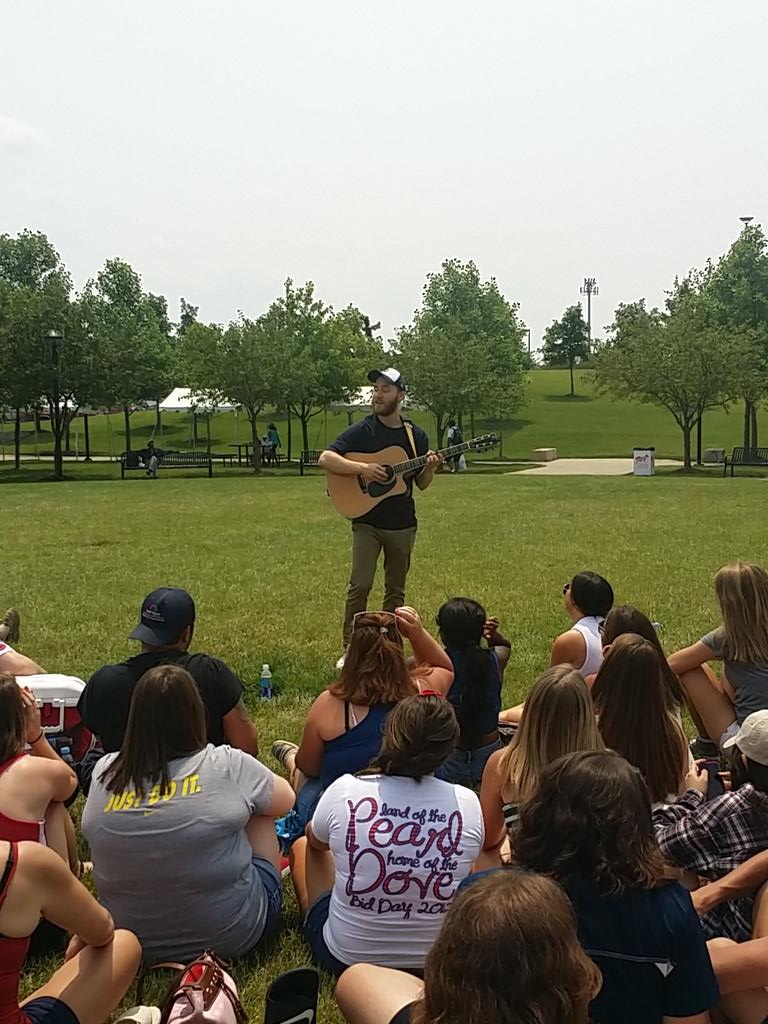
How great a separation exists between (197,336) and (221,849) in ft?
137

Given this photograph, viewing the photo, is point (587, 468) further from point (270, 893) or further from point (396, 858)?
point (396, 858)

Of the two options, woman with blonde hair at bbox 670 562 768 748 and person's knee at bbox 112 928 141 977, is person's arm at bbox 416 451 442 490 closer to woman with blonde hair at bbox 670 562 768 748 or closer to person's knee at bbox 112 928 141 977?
woman with blonde hair at bbox 670 562 768 748

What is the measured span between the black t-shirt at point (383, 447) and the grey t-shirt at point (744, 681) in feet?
10.7

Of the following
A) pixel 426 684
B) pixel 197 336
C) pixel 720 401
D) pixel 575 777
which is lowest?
pixel 426 684

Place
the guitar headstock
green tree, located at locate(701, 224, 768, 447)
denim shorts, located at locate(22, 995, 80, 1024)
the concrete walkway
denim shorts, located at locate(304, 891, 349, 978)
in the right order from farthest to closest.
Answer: green tree, located at locate(701, 224, 768, 447) → the concrete walkway → the guitar headstock → denim shorts, located at locate(304, 891, 349, 978) → denim shorts, located at locate(22, 995, 80, 1024)

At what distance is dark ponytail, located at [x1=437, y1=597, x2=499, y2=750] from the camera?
5.14m

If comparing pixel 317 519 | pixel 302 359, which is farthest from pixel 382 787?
pixel 302 359

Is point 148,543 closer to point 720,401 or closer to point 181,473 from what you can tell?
point 181,473

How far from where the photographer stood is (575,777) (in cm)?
249

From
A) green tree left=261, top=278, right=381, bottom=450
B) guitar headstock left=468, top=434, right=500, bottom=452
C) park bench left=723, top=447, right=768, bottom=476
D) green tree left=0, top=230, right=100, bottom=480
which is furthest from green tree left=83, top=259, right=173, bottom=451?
guitar headstock left=468, top=434, right=500, bottom=452

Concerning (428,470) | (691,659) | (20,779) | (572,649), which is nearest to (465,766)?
(572,649)

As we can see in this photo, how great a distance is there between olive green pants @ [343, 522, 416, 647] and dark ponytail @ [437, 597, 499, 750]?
255 centimetres

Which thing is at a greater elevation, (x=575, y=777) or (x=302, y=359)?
(x=302, y=359)

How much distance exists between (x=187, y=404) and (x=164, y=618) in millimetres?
46270
